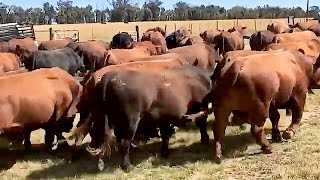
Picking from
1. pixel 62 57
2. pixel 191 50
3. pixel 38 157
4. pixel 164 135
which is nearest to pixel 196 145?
pixel 164 135

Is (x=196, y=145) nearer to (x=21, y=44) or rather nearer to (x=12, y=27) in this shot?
(x=21, y=44)

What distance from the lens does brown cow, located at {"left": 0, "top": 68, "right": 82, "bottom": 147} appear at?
7676 mm

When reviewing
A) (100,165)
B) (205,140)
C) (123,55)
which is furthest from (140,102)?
(123,55)

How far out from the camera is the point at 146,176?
23.9ft

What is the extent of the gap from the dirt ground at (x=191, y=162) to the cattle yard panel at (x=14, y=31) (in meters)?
18.6

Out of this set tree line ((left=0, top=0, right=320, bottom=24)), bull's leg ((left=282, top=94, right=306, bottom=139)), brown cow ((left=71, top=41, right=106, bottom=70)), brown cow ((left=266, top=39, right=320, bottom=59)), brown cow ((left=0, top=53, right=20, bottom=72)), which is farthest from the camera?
tree line ((left=0, top=0, right=320, bottom=24))

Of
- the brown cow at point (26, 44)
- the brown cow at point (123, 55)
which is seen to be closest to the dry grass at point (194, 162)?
the brown cow at point (123, 55)

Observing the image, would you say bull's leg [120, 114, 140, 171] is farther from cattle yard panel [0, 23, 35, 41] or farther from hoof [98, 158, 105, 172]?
cattle yard panel [0, 23, 35, 41]

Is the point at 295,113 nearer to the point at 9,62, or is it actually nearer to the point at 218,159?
the point at 218,159

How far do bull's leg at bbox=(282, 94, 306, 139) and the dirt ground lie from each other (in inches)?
4.7

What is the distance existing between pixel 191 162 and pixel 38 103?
251cm

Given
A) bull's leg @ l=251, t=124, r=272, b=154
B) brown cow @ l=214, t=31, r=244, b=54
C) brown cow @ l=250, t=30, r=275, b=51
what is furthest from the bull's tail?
brown cow @ l=214, t=31, r=244, b=54

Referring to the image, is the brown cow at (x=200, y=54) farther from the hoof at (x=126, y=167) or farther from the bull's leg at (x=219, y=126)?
the hoof at (x=126, y=167)

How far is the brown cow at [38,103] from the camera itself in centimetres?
768
